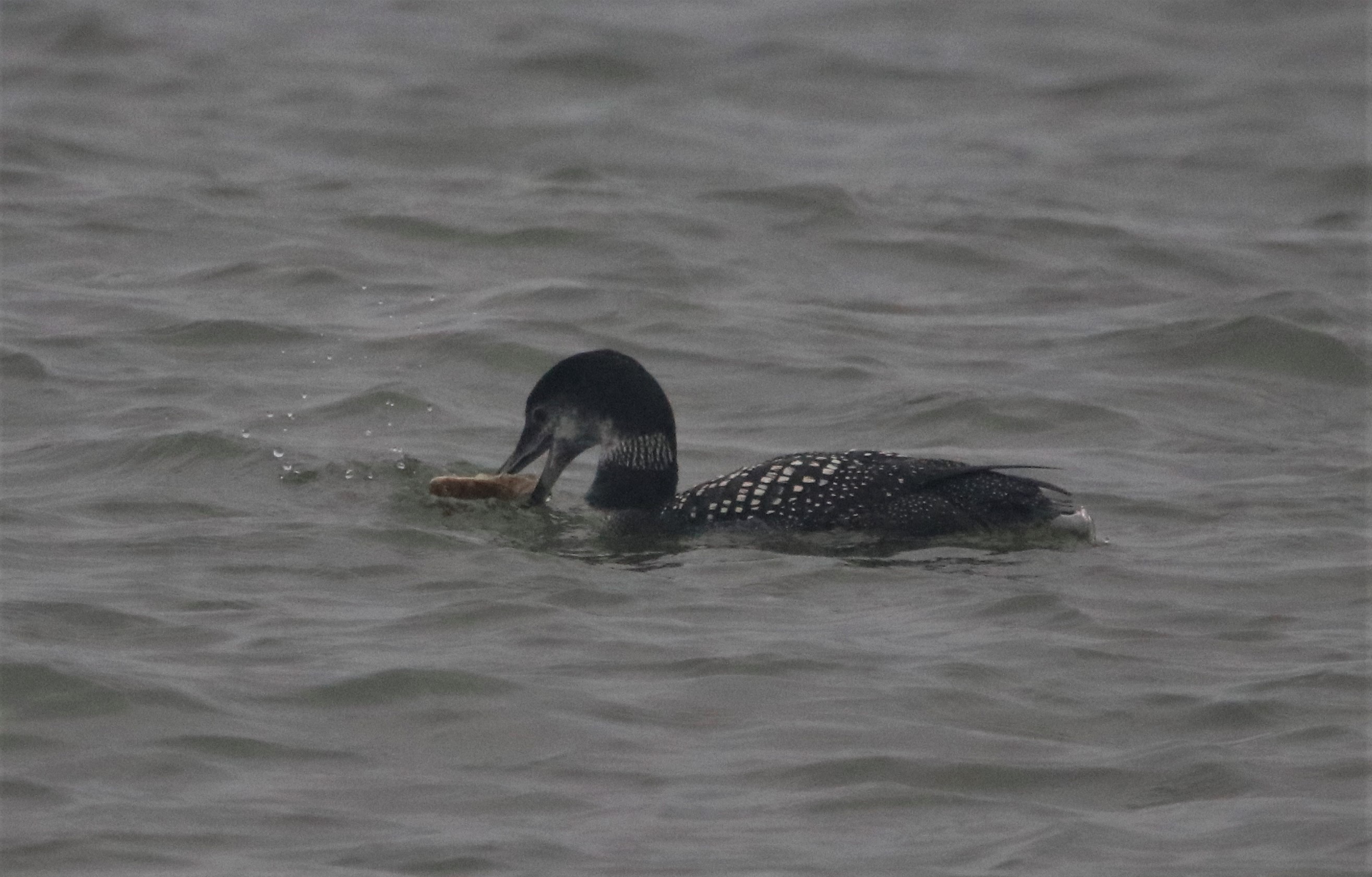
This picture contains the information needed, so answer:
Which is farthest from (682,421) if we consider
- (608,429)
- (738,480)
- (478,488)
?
(738,480)

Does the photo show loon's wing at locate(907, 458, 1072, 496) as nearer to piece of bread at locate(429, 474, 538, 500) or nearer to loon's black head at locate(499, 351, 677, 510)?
loon's black head at locate(499, 351, 677, 510)

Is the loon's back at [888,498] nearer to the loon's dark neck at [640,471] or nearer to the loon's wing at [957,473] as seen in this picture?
the loon's wing at [957,473]


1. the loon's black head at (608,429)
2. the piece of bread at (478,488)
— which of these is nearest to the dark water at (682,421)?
the piece of bread at (478,488)

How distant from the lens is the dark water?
5.56 m

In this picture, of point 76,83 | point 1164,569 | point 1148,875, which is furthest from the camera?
point 76,83

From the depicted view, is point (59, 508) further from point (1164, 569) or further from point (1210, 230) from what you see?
point (1210, 230)

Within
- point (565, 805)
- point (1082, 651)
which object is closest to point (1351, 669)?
point (1082, 651)

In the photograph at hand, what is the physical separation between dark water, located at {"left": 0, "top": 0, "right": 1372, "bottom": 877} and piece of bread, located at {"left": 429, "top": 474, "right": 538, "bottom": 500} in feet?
0.28

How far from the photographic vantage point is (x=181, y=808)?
5.40 m

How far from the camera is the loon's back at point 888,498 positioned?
7.46 m

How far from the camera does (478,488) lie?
26.0 ft

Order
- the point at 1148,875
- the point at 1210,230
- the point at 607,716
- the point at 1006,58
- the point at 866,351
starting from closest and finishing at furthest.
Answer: the point at 1148,875
the point at 607,716
the point at 866,351
the point at 1210,230
the point at 1006,58

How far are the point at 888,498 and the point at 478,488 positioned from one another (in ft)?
4.32

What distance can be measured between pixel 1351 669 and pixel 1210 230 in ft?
23.0
